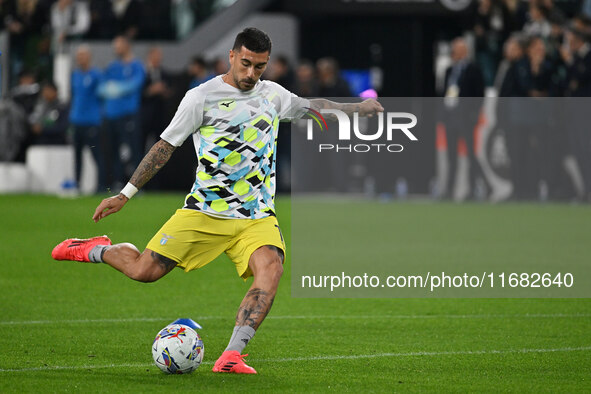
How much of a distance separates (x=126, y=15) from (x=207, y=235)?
19.8 m

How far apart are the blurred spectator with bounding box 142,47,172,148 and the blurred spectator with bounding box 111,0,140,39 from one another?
2338 millimetres

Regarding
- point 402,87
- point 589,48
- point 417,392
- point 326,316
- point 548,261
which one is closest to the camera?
point 417,392

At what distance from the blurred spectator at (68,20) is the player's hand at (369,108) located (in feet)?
62.8

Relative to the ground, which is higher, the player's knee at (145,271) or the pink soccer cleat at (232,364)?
the player's knee at (145,271)

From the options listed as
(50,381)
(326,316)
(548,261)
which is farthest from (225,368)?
(548,261)

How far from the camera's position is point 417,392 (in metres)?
6.48

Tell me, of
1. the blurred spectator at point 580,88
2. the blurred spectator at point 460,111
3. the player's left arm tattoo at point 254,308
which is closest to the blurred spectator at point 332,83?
the blurred spectator at point 460,111

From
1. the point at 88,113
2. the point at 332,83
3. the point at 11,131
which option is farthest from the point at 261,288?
the point at 11,131

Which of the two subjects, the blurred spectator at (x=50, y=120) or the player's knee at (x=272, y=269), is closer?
the player's knee at (x=272, y=269)

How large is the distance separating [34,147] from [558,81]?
10206mm

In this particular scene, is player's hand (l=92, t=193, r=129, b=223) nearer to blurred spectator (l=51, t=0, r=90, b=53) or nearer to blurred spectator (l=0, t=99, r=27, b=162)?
blurred spectator (l=0, t=99, r=27, b=162)

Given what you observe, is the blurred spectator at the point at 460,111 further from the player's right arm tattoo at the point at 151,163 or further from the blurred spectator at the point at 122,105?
the player's right arm tattoo at the point at 151,163

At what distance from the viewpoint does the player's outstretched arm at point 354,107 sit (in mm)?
7805

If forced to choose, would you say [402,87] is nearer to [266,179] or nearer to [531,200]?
[531,200]
